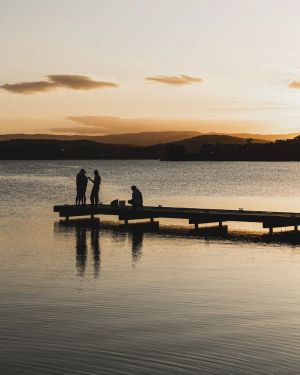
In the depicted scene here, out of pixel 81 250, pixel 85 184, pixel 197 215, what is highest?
pixel 85 184

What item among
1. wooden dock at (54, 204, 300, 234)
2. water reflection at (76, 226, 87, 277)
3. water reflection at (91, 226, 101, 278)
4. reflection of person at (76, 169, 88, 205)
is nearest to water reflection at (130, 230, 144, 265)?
water reflection at (91, 226, 101, 278)

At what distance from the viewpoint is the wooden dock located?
105 feet

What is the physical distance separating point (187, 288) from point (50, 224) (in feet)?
66.9

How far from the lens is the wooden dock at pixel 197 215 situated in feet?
105

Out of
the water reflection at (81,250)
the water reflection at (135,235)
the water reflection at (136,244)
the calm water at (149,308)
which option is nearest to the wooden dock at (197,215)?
the water reflection at (135,235)

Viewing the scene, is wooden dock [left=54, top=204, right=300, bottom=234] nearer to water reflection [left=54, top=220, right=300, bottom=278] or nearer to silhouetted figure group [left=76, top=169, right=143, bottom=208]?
silhouetted figure group [left=76, top=169, right=143, bottom=208]

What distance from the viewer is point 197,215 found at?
112 feet

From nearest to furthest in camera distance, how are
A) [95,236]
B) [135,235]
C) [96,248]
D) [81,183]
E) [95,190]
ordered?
[96,248]
[95,236]
[135,235]
[81,183]
[95,190]

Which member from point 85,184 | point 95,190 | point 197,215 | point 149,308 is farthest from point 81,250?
point 85,184

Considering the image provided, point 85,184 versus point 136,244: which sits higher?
point 85,184

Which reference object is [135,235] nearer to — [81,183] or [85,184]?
[81,183]

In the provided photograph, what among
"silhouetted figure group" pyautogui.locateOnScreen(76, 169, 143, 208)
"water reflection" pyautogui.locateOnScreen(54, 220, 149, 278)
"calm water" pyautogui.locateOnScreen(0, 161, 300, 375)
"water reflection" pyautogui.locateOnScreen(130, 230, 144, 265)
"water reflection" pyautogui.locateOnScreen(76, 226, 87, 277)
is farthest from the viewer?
"silhouetted figure group" pyautogui.locateOnScreen(76, 169, 143, 208)

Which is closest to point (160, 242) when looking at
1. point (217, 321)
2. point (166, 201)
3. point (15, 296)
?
point (15, 296)

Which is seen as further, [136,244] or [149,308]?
[136,244]
